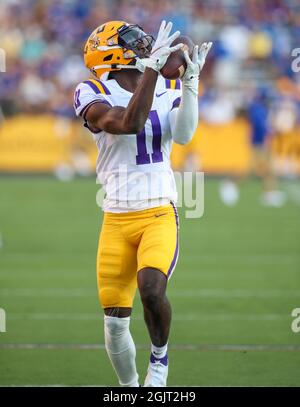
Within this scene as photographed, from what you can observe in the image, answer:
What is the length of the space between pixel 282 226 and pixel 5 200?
15.0 ft

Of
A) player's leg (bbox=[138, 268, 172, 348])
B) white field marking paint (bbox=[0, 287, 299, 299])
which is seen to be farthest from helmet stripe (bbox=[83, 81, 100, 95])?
white field marking paint (bbox=[0, 287, 299, 299])

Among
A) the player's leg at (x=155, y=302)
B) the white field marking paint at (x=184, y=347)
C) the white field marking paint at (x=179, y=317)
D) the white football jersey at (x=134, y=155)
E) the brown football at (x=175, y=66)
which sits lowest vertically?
the white field marking paint at (x=179, y=317)

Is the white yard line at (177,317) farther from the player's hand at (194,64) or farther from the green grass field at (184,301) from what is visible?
the player's hand at (194,64)

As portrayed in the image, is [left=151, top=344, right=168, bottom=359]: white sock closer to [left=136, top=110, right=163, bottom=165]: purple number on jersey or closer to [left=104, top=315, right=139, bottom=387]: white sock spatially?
[left=104, top=315, right=139, bottom=387]: white sock

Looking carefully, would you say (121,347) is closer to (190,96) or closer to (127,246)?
(127,246)

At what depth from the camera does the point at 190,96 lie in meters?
4.75

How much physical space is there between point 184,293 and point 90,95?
3508 millimetres

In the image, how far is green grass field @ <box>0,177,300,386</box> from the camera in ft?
18.8

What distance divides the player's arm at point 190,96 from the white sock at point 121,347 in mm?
1010

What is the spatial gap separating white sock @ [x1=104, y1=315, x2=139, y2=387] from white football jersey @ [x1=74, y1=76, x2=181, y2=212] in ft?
1.91

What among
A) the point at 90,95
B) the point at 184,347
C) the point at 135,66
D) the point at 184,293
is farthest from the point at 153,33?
the point at 90,95

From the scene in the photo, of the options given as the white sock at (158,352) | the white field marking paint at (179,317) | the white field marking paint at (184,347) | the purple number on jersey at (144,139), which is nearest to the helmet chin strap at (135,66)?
the purple number on jersey at (144,139)

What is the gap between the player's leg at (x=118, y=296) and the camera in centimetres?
485
